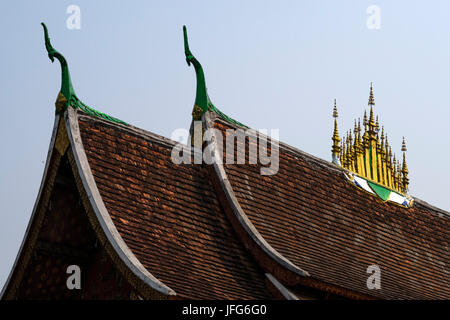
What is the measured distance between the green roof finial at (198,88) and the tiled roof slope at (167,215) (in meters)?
0.89

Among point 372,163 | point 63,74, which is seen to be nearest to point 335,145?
point 372,163

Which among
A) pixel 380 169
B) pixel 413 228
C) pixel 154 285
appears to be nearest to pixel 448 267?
pixel 413 228

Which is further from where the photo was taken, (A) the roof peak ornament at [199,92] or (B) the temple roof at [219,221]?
(A) the roof peak ornament at [199,92]

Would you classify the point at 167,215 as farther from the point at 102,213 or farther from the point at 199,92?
the point at 199,92

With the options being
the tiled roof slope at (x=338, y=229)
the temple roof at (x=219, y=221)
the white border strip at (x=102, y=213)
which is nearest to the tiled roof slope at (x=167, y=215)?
the temple roof at (x=219, y=221)

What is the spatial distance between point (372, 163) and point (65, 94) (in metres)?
7.58

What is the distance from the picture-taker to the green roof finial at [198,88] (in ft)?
44.7

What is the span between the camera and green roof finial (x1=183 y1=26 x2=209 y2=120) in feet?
44.7

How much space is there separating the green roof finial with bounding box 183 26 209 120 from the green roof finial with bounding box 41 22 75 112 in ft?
6.81

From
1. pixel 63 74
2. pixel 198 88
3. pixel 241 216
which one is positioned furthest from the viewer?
pixel 198 88

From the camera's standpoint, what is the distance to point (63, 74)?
12.2m

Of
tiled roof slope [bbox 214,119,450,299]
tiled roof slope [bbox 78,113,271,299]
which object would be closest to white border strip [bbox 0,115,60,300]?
tiled roof slope [bbox 78,113,271,299]

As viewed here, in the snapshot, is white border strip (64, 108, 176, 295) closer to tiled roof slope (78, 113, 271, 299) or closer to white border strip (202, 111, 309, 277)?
tiled roof slope (78, 113, 271, 299)

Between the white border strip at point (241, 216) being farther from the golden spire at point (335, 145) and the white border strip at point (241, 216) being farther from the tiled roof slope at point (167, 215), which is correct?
the golden spire at point (335, 145)
